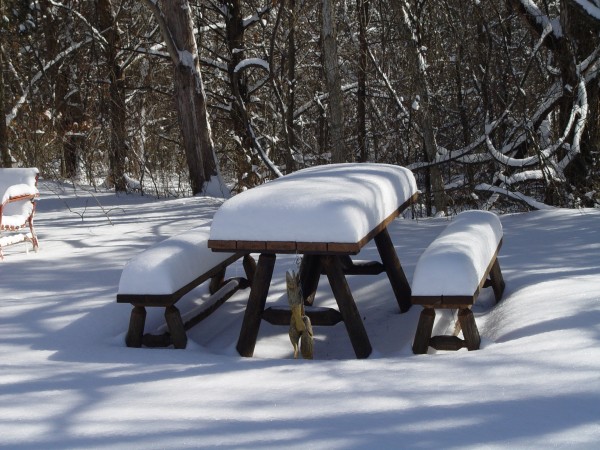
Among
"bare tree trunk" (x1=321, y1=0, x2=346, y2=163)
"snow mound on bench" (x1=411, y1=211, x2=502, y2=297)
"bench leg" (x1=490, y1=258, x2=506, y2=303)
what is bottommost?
"bench leg" (x1=490, y1=258, x2=506, y2=303)

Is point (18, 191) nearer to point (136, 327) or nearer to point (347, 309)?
point (136, 327)

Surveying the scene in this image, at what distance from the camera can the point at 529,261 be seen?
5.73m

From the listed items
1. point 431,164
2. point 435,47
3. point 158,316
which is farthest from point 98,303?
point 435,47

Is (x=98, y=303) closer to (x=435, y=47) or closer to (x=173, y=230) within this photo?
(x=173, y=230)

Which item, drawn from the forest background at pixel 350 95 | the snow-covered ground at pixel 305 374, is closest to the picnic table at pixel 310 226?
the snow-covered ground at pixel 305 374

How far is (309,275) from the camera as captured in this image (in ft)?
17.4

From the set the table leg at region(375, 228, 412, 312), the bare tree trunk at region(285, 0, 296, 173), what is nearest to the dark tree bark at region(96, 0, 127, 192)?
the bare tree trunk at region(285, 0, 296, 173)

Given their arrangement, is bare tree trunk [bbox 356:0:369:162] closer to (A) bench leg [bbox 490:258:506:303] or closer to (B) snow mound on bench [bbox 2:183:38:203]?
(B) snow mound on bench [bbox 2:183:38:203]

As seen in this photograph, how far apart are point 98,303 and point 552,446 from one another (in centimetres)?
337

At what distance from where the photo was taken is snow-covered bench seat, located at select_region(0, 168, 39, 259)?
6.30 m

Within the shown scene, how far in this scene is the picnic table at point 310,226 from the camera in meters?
3.92

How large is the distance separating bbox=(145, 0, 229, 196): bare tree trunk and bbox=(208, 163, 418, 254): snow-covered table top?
20.1 ft

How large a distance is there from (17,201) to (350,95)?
11.8 metres

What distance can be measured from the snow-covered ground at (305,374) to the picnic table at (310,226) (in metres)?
0.29
